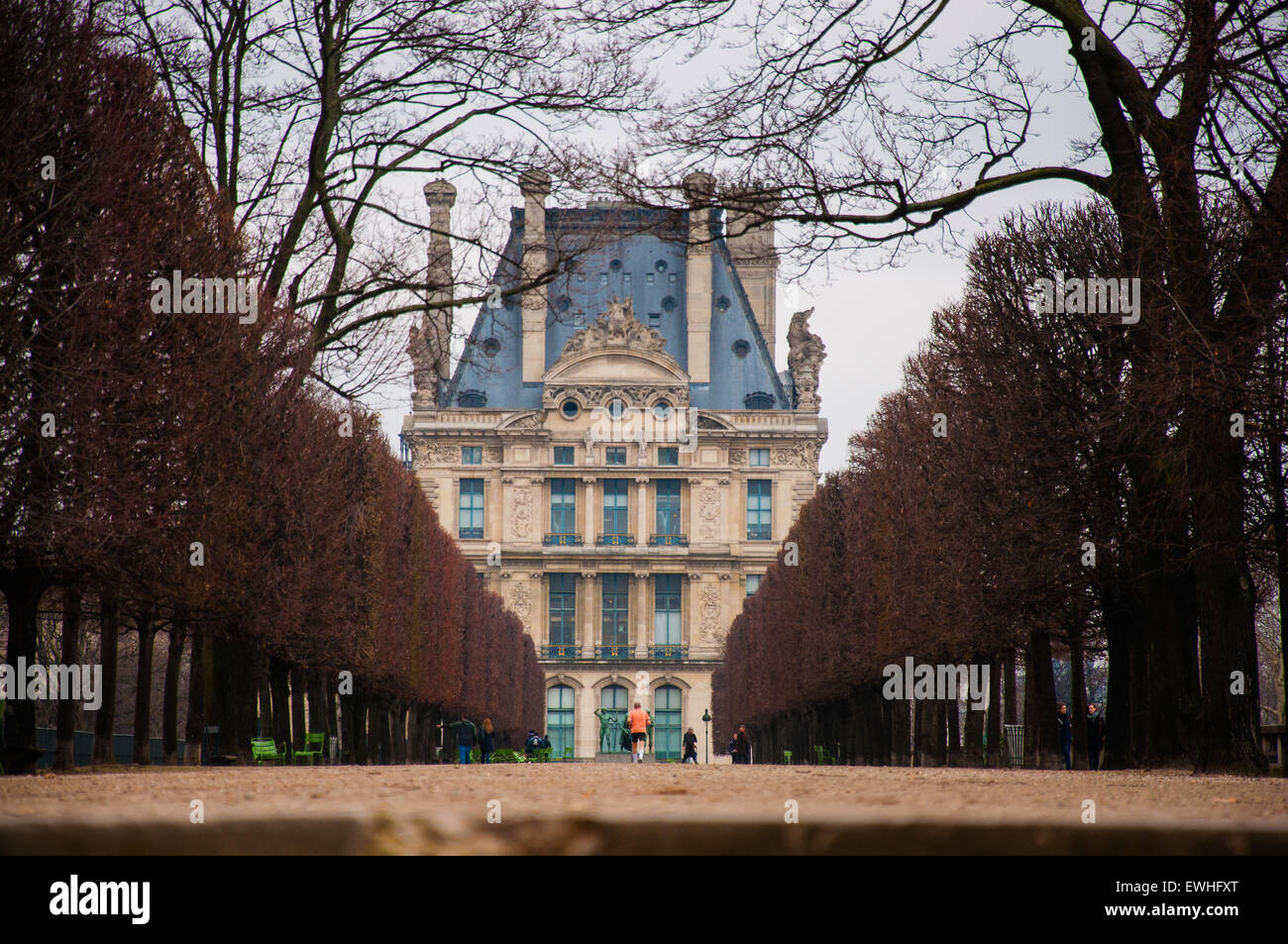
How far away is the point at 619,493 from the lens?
91438 millimetres

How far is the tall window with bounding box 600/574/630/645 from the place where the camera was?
300ft

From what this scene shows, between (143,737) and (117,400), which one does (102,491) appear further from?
(143,737)

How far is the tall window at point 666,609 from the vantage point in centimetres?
9138

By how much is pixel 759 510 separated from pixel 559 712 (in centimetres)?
1698

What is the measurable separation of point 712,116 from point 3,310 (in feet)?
22.5

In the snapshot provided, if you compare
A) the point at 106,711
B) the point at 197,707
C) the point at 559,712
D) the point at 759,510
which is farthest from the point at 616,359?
the point at 106,711

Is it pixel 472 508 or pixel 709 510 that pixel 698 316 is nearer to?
pixel 709 510

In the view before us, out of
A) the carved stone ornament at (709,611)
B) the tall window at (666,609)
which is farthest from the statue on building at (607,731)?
the carved stone ornament at (709,611)

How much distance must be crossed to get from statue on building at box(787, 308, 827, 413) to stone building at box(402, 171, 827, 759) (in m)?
0.12

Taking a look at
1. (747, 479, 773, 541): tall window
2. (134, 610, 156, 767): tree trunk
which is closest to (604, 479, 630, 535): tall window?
(747, 479, 773, 541): tall window

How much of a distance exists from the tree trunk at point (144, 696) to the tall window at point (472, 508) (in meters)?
61.8

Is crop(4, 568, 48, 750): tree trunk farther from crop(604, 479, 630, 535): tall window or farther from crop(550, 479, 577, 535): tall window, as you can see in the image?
crop(604, 479, 630, 535): tall window

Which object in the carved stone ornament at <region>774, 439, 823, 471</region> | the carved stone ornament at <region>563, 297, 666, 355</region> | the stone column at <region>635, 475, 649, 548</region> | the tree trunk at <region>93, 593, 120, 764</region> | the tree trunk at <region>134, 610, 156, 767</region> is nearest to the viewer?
the tree trunk at <region>93, 593, 120, 764</region>

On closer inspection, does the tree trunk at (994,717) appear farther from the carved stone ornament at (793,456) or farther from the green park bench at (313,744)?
the carved stone ornament at (793,456)
